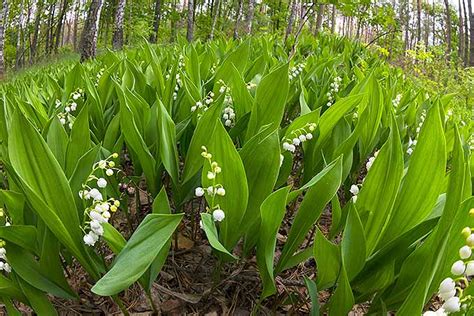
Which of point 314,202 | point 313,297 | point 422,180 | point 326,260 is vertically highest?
point 422,180

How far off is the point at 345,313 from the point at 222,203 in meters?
0.39

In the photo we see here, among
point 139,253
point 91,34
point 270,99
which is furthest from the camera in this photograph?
point 91,34

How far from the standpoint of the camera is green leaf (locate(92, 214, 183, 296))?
88 cm

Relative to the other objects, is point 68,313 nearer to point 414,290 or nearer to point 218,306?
point 218,306

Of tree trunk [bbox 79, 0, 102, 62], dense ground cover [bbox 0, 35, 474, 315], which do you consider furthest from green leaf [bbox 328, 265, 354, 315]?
tree trunk [bbox 79, 0, 102, 62]

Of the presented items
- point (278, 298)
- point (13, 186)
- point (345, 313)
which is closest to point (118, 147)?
point (13, 186)

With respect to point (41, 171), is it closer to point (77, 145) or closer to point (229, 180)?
point (77, 145)

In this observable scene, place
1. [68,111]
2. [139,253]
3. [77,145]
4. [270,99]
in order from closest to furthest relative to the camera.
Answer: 1. [139,253]
2. [77,145]
3. [270,99]
4. [68,111]

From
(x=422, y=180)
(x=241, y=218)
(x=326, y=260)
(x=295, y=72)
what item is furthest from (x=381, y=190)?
(x=295, y=72)

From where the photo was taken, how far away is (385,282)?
1080 millimetres

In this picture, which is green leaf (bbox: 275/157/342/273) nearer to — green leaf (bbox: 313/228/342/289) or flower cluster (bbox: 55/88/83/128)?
green leaf (bbox: 313/228/342/289)

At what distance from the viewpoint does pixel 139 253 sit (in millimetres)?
924

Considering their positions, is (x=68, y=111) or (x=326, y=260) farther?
(x=68, y=111)

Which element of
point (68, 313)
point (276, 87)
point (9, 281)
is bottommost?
point (68, 313)
